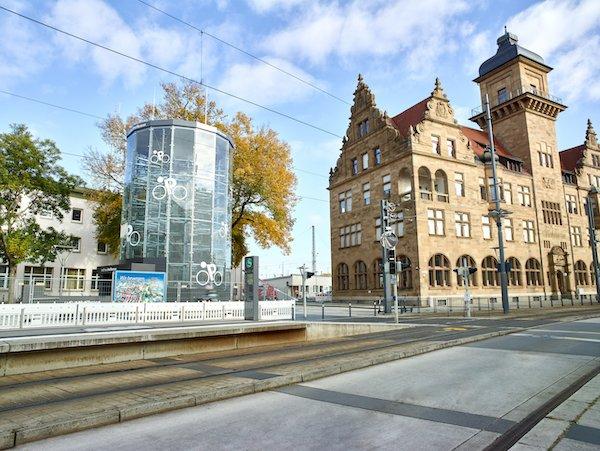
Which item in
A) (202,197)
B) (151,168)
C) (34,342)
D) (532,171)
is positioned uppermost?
(532,171)

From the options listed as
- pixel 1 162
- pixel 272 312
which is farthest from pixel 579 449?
pixel 1 162

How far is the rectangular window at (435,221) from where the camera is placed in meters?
35.9

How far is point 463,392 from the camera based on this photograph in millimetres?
6207

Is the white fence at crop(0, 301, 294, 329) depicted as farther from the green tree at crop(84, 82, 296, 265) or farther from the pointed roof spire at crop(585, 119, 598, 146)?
the pointed roof spire at crop(585, 119, 598, 146)

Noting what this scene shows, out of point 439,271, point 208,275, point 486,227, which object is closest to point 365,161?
point 439,271

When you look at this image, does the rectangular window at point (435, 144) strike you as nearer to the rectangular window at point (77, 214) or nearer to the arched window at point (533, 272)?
the arched window at point (533, 272)

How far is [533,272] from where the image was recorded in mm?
43656

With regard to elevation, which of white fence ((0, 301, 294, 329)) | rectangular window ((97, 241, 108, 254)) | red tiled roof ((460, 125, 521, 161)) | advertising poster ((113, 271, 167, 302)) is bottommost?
white fence ((0, 301, 294, 329))

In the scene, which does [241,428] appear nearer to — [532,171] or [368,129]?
[368,129]

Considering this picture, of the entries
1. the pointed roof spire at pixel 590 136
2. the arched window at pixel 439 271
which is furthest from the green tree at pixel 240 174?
the pointed roof spire at pixel 590 136

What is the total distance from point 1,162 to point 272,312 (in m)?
20.1

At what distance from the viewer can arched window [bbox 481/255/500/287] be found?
38697 millimetres

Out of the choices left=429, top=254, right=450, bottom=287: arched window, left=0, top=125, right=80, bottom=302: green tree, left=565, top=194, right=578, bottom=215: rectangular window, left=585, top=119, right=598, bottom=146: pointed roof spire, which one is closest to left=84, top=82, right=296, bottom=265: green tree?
left=0, top=125, right=80, bottom=302: green tree

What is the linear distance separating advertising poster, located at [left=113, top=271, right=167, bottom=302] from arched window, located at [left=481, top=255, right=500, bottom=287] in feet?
97.3
